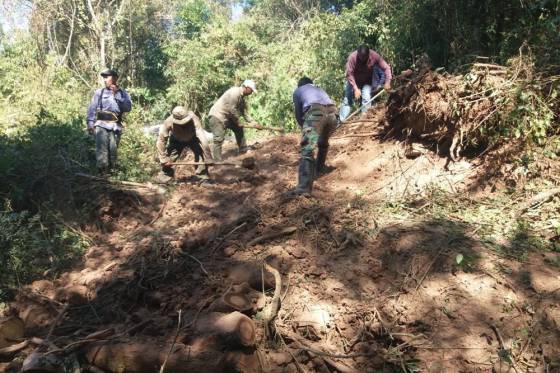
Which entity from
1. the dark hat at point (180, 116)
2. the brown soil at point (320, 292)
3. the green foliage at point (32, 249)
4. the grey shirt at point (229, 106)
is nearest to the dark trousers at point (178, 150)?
the dark hat at point (180, 116)

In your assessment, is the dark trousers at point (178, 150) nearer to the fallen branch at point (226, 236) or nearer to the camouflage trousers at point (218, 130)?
the camouflage trousers at point (218, 130)

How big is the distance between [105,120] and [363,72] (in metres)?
3.98

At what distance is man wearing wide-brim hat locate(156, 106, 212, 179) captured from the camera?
19.6 feet

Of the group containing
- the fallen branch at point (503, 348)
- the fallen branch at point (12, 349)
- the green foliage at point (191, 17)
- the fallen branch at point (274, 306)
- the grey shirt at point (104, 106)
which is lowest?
the fallen branch at point (503, 348)

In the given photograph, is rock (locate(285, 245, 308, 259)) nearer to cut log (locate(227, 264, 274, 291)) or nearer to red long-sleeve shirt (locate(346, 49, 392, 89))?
cut log (locate(227, 264, 274, 291))

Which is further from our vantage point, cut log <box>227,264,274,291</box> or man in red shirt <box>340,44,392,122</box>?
man in red shirt <box>340,44,392,122</box>

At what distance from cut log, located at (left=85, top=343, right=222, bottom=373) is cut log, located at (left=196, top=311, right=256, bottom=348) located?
105 millimetres

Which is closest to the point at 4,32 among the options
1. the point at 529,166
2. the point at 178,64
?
the point at 178,64

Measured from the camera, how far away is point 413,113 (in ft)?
16.7

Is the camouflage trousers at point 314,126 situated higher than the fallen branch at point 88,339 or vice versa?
the camouflage trousers at point 314,126

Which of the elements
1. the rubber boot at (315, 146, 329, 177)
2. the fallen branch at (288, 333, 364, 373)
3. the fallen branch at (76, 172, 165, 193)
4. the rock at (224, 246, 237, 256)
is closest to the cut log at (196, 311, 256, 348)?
the fallen branch at (288, 333, 364, 373)

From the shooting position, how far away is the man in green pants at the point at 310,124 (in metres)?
4.67

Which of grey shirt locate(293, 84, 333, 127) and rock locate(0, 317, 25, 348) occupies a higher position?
grey shirt locate(293, 84, 333, 127)

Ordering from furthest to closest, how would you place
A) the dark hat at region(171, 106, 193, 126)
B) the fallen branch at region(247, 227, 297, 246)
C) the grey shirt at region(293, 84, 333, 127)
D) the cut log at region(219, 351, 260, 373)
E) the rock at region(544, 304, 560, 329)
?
the dark hat at region(171, 106, 193, 126)
the grey shirt at region(293, 84, 333, 127)
the fallen branch at region(247, 227, 297, 246)
the rock at region(544, 304, 560, 329)
the cut log at region(219, 351, 260, 373)
